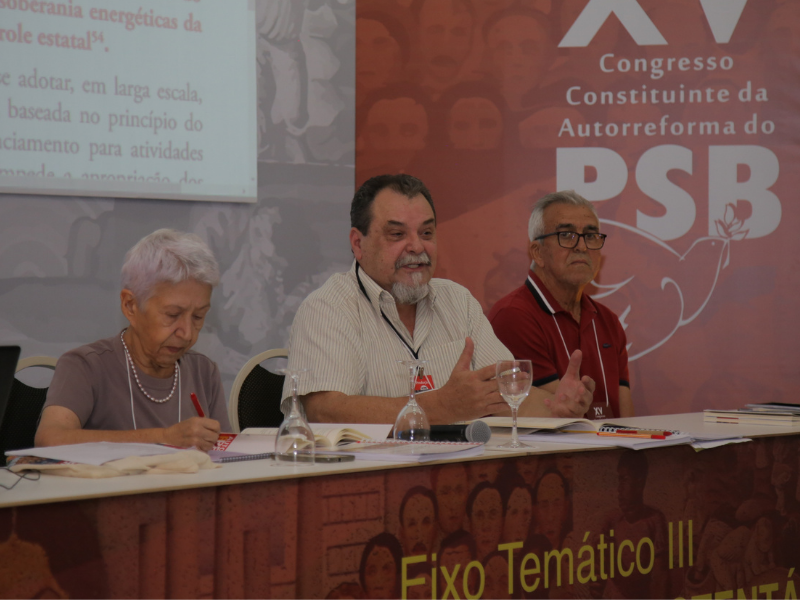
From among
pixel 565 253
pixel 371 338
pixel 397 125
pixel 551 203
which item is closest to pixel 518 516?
pixel 371 338

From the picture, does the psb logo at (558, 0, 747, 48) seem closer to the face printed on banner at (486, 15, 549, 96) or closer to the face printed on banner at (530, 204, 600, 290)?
the face printed on banner at (486, 15, 549, 96)

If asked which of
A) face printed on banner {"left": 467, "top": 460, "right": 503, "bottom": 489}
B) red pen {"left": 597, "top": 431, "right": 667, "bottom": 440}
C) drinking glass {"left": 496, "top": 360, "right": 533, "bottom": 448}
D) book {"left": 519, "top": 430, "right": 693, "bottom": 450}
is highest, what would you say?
drinking glass {"left": 496, "top": 360, "right": 533, "bottom": 448}

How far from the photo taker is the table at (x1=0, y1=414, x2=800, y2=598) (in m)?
1.16

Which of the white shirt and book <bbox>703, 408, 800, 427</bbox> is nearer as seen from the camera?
book <bbox>703, 408, 800, 427</bbox>

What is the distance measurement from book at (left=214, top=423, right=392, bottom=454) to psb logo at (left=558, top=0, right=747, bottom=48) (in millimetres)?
2762

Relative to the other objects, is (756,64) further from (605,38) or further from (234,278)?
(234,278)

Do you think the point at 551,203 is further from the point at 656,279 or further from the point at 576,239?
the point at 656,279

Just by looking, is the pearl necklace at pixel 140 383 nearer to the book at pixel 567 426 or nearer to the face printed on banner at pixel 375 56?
the book at pixel 567 426

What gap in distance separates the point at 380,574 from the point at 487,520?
0.79ft

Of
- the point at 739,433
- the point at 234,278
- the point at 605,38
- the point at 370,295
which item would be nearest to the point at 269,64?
the point at 234,278

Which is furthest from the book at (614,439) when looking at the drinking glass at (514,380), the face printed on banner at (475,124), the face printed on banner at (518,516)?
the face printed on banner at (475,124)

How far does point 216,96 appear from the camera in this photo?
397 centimetres

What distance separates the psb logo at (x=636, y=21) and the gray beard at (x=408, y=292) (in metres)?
1.96

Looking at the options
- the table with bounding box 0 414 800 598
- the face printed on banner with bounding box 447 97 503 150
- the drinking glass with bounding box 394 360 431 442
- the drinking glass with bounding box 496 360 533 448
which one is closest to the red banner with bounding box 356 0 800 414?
the face printed on banner with bounding box 447 97 503 150
